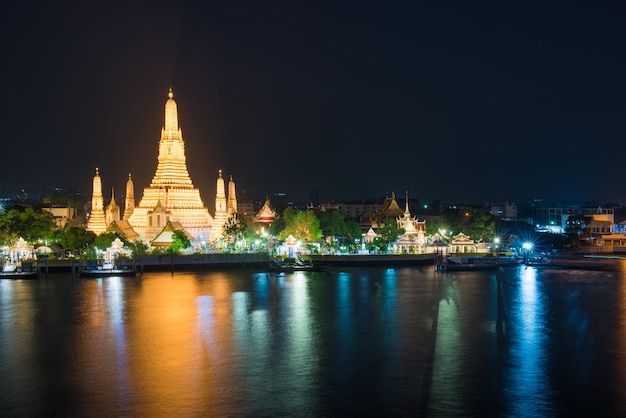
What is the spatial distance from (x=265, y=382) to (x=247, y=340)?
4266mm

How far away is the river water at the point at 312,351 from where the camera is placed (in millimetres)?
13984

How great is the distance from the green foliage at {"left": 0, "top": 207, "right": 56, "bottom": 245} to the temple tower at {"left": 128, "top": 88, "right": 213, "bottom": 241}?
6.04 meters

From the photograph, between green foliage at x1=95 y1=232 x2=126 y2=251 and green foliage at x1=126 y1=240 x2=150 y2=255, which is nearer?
green foliage at x1=126 y1=240 x2=150 y2=255

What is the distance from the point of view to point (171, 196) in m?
46.8

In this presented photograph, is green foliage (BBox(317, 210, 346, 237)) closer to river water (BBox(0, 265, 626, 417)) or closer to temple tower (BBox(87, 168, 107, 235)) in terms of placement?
temple tower (BBox(87, 168, 107, 235))

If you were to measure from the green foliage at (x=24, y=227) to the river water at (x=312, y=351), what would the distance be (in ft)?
30.7

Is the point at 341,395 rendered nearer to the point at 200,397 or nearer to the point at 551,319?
the point at 200,397

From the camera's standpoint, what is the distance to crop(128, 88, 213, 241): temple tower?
150ft

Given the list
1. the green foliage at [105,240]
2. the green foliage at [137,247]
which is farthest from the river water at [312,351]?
the green foliage at [105,240]

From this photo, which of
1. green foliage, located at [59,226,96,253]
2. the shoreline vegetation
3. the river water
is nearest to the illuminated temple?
green foliage, located at [59,226,96,253]

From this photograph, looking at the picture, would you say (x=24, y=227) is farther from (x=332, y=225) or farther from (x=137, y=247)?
(x=332, y=225)

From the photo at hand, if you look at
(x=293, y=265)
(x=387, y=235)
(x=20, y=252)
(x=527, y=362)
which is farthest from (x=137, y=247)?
(x=527, y=362)

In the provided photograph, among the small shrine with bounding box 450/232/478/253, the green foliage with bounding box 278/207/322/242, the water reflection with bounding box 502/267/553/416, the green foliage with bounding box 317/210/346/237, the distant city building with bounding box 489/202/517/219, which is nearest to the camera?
the water reflection with bounding box 502/267/553/416

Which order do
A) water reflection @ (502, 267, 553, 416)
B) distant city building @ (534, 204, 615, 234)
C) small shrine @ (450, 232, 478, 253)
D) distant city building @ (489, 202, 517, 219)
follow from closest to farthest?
1. water reflection @ (502, 267, 553, 416)
2. small shrine @ (450, 232, 478, 253)
3. distant city building @ (534, 204, 615, 234)
4. distant city building @ (489, 202, 517, 219)
